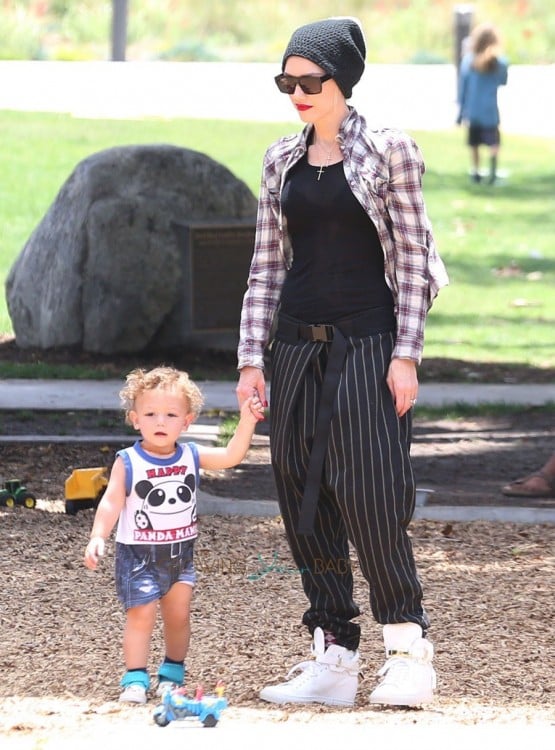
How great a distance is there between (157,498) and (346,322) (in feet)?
2.26

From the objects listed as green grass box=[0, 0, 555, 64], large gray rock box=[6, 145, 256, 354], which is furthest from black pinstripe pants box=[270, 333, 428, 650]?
green grass box=[0, 0, 555, 64]

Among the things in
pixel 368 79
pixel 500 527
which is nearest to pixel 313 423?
pixel 500 527

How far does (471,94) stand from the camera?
20.8 meters

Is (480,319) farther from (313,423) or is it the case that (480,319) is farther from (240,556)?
(313,423)

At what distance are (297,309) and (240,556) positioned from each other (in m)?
2.13

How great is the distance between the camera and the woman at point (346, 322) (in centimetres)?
432

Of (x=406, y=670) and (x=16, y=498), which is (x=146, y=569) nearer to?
(x=406, y=670)

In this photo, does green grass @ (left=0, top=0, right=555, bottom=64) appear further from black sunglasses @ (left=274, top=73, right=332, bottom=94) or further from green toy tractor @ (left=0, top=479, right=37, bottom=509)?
black sunglasses @ (left=274, top=73, right=332, bottom=94)

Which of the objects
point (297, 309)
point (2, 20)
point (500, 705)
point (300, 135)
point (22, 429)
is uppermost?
point (2, 20)

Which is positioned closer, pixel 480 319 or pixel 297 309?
pixel 297 309

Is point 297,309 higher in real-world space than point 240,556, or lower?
higher

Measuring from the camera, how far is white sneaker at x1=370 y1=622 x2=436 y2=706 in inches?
177

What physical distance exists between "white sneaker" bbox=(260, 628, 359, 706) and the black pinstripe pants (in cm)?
16

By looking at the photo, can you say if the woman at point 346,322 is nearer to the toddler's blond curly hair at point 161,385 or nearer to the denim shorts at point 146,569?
the toddler's blond curly hair at point 161,385
